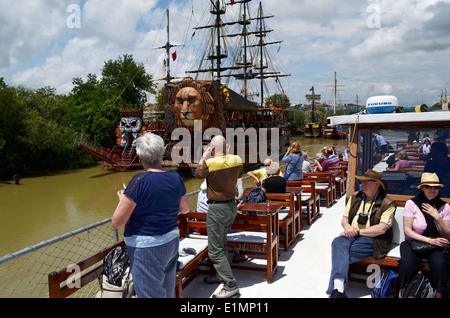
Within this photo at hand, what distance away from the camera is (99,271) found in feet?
9.95

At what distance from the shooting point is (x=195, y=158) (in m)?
24.3


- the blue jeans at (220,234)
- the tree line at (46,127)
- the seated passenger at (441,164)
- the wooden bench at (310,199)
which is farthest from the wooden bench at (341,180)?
the tree line at (46,127)

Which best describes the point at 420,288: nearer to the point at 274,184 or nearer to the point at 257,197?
the point at 257,197

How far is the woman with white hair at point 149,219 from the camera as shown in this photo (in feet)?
8.45

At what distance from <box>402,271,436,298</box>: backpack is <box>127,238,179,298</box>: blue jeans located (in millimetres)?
2368

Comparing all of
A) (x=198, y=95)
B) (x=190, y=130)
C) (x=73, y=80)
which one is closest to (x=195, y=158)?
(x=190, y=130)

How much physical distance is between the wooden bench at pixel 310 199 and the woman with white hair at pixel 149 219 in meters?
4.68

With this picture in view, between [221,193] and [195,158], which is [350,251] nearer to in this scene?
[221,193]

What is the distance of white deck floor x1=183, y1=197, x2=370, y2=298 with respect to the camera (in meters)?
4.11

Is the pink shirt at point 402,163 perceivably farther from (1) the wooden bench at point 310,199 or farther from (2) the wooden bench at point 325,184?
(2) the wooden bench at point 325,184

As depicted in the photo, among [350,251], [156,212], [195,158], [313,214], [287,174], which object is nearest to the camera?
[156,212]

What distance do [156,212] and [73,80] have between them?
51.8 metres

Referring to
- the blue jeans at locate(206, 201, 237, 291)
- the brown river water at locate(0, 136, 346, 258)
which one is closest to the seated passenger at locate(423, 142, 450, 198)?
the blue jeans at locate(206, 201, 237, 291)

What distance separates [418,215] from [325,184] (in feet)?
17.9
